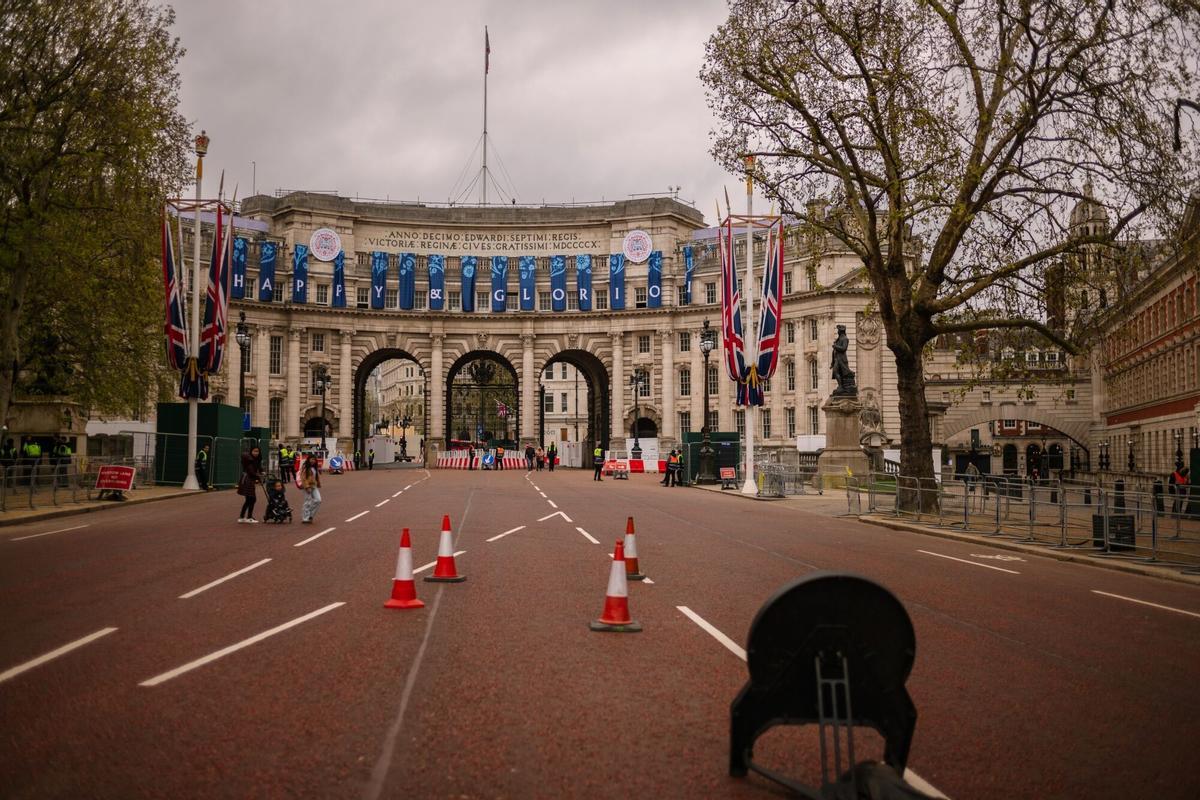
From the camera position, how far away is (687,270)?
246ft

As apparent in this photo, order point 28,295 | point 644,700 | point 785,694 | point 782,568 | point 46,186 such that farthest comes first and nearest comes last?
point 28,295 < point 46,186 < point 782,568 < point 644,700 < point 785,694

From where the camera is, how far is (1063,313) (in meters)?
24.1

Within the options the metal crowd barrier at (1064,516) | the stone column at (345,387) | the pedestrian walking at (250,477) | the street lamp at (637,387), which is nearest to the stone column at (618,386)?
the street lamp at (637,387)

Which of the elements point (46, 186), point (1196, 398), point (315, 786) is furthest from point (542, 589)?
point (1196, 398)

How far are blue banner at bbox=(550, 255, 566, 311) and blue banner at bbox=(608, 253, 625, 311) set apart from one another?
159 inches

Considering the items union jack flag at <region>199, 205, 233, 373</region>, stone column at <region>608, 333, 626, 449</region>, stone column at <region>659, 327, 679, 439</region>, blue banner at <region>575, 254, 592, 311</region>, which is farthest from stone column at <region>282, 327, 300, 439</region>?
union jack flag at <region>199, 205, 233, 373</region>

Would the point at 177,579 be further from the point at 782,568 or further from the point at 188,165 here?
the point at 188,165

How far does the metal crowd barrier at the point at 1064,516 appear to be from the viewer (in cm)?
1596

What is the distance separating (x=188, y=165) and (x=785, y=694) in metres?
33.8

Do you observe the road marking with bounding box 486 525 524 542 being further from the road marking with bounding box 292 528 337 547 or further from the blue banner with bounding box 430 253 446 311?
the blue banner with bounding box 430 253 446 311

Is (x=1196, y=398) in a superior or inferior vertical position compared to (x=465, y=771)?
superior

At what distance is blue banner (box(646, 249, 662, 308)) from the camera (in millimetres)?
74312

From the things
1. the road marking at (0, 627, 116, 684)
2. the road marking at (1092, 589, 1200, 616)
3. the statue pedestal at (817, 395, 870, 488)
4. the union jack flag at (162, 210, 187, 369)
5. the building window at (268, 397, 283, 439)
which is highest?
the union jack flag at (162, 210, 187, 369)

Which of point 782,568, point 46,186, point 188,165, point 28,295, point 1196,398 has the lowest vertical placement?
point 782,568
